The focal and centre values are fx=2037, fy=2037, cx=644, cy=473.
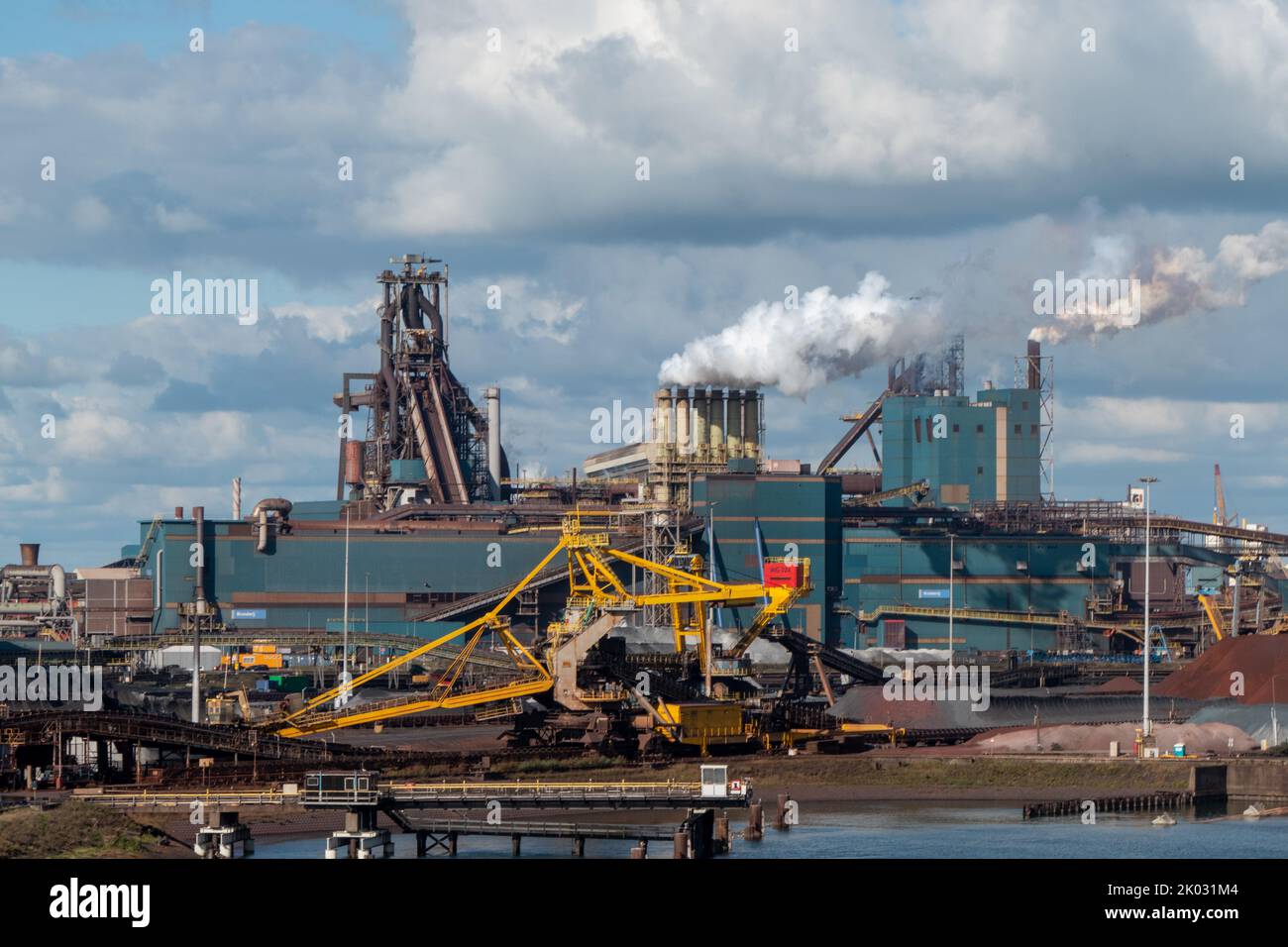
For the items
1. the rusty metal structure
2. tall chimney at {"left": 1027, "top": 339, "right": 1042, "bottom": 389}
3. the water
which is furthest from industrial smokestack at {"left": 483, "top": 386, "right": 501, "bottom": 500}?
the water

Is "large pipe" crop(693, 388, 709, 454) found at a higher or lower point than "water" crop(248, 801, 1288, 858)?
higher

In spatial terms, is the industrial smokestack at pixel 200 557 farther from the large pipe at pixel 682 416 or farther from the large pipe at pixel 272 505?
the large pipe at pixel 682 416

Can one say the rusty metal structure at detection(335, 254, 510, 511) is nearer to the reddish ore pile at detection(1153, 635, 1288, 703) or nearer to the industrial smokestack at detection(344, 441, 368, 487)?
the industrial smokestack at detection(344, 441, 368, 487)

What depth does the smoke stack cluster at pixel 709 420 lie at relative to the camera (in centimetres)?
15975

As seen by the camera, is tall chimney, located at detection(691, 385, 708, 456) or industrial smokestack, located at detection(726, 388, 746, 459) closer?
tall chimney, located at detection(691, 385, 708, 456)

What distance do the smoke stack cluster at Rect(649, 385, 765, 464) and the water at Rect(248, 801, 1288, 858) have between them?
285ft

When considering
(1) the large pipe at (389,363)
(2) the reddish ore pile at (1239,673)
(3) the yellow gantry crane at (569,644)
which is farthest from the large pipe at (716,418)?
(3) the yellow gantry crane at (569,644)

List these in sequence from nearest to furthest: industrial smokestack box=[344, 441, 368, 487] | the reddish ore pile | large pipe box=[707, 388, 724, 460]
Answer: the reddish ore pile < large pipe box=[707, 388, 724, 460] < industrial smokestack box=[344, 441, 368, 487]

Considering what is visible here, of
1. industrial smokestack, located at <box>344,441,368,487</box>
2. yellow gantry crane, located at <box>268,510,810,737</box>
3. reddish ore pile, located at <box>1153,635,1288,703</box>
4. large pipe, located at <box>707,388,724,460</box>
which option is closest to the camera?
yellow gantry crane, located at <box>268,510,810,737</box>

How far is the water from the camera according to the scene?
198ft

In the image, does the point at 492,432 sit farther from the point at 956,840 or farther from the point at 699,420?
the point at 956,840
